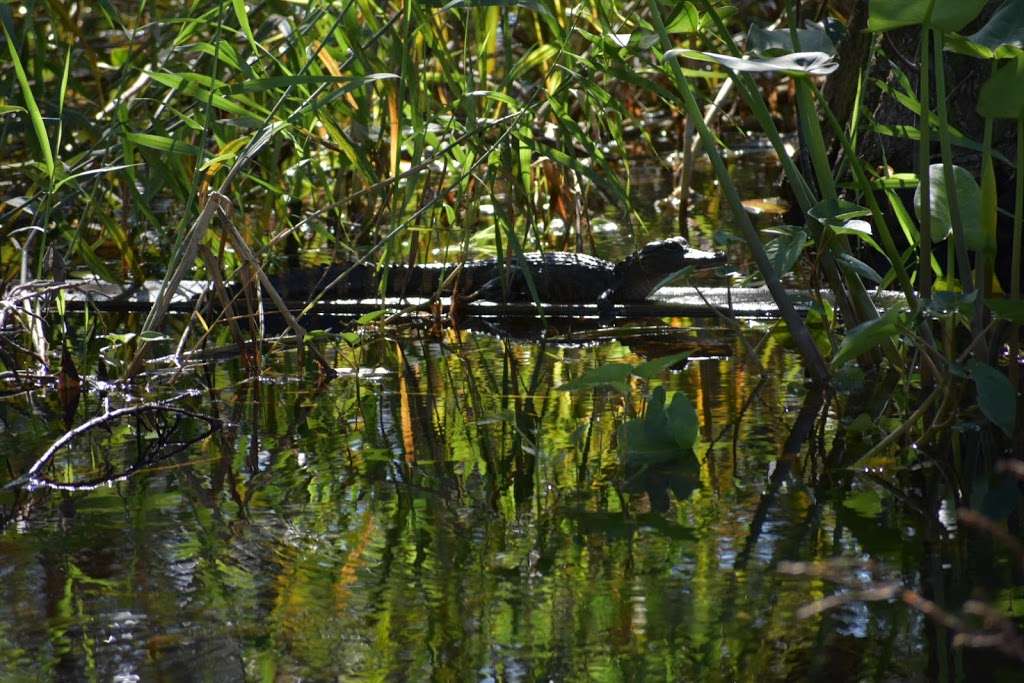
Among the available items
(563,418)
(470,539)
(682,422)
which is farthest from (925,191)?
(470,539)

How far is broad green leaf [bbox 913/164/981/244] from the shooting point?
7.32 ft

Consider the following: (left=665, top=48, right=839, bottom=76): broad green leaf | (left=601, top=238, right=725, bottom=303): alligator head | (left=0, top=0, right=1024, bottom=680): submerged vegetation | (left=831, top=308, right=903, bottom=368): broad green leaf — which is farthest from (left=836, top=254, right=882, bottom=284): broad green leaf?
(left=601, top=238, right=725, bottom=303): alligator head

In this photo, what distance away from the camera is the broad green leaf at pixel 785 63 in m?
1.97

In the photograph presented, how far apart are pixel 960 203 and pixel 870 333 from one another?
391mm

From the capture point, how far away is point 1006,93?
2076 mm

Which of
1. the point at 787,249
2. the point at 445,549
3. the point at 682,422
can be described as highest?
the point at 787,249

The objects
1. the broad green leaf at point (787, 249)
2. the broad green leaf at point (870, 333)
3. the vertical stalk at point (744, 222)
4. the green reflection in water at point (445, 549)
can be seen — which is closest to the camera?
the green reflection in water at point (445, 549)

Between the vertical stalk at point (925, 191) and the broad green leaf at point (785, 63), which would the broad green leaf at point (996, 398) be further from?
the broad green leaf at point (785, 63)

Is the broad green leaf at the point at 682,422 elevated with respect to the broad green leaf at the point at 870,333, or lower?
lower

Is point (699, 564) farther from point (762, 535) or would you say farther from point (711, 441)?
point (711, 441)

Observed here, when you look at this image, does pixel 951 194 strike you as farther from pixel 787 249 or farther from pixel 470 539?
pixel 470 539

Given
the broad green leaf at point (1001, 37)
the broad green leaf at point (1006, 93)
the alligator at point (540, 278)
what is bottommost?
the alligator at point (540, 278)

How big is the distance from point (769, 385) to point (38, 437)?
50.4 inches

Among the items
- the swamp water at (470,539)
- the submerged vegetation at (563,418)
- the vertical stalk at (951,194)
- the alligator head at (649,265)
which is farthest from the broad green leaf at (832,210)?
the alligator head at (649,265)
